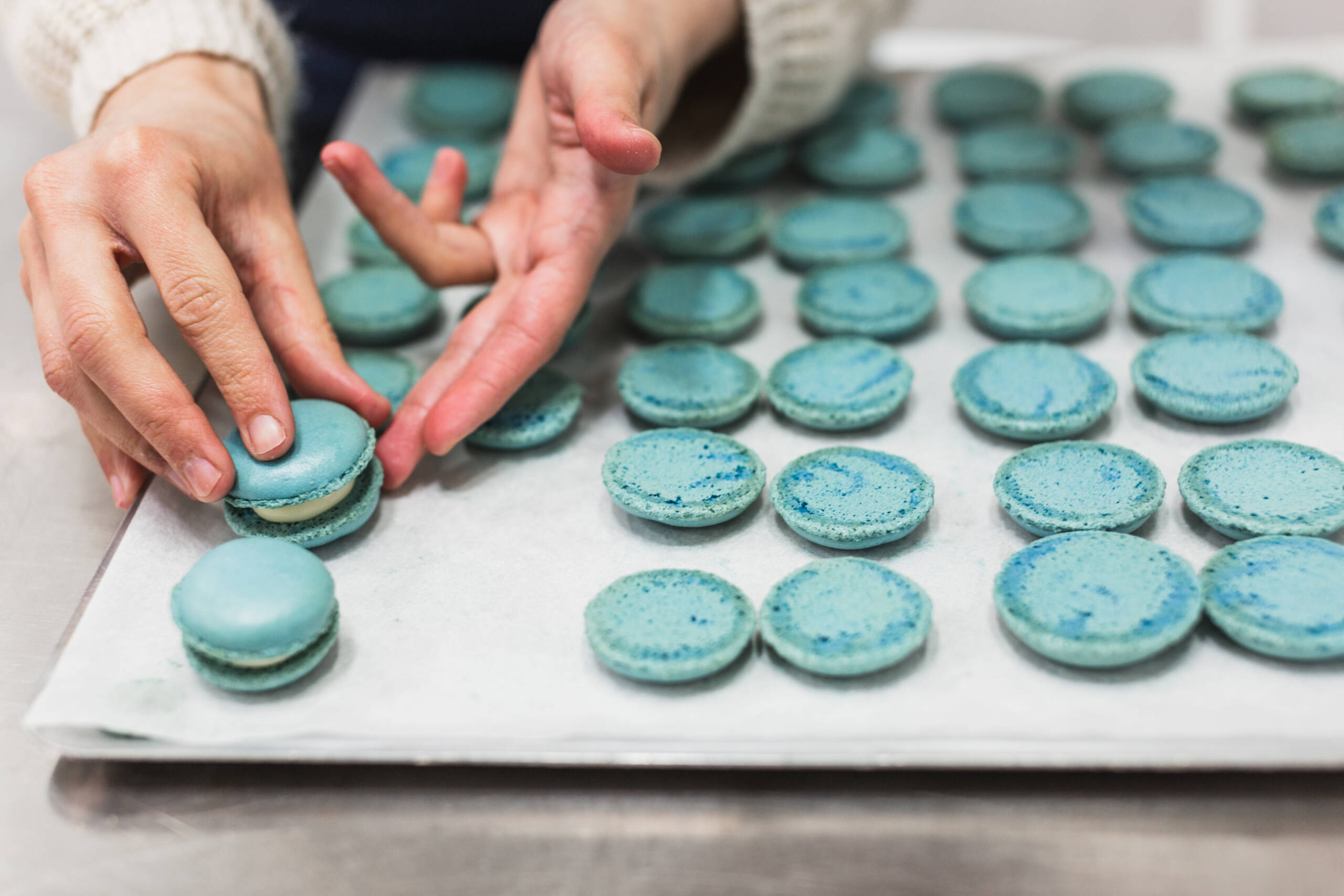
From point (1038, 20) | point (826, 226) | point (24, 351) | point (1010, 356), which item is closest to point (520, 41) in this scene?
point (826, 226)

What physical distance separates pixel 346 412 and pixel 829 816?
710 mm

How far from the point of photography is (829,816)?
1022 mm

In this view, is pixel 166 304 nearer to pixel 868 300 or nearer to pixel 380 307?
pixel 380 307

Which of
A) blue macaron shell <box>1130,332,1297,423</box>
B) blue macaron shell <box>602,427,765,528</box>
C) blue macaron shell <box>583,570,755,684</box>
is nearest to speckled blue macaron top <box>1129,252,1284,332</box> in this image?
blue macaron shell <box>1130,332,1297,423</box>

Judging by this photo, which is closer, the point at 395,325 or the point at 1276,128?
the point at 395,325

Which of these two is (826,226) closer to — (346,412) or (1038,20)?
(346,412)

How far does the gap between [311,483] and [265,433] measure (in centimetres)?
7

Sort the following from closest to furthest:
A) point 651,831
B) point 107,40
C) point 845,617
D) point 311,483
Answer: point 651,831, point 845,617, point 311,483, point 107,40

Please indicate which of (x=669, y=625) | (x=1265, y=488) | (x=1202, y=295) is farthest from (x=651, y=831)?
(x=1202, y=295)

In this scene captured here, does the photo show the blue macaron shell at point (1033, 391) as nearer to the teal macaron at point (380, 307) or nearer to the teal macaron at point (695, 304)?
the teal macaron at point (695, 304)

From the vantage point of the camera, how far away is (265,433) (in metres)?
1.24

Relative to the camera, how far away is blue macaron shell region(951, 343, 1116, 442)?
138cm

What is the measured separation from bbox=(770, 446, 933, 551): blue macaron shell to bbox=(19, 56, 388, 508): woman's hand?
52 centimetres

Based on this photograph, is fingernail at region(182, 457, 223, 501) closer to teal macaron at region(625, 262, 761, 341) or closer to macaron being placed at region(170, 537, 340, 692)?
macaron being placed at region(170, 537, 340, 692)
